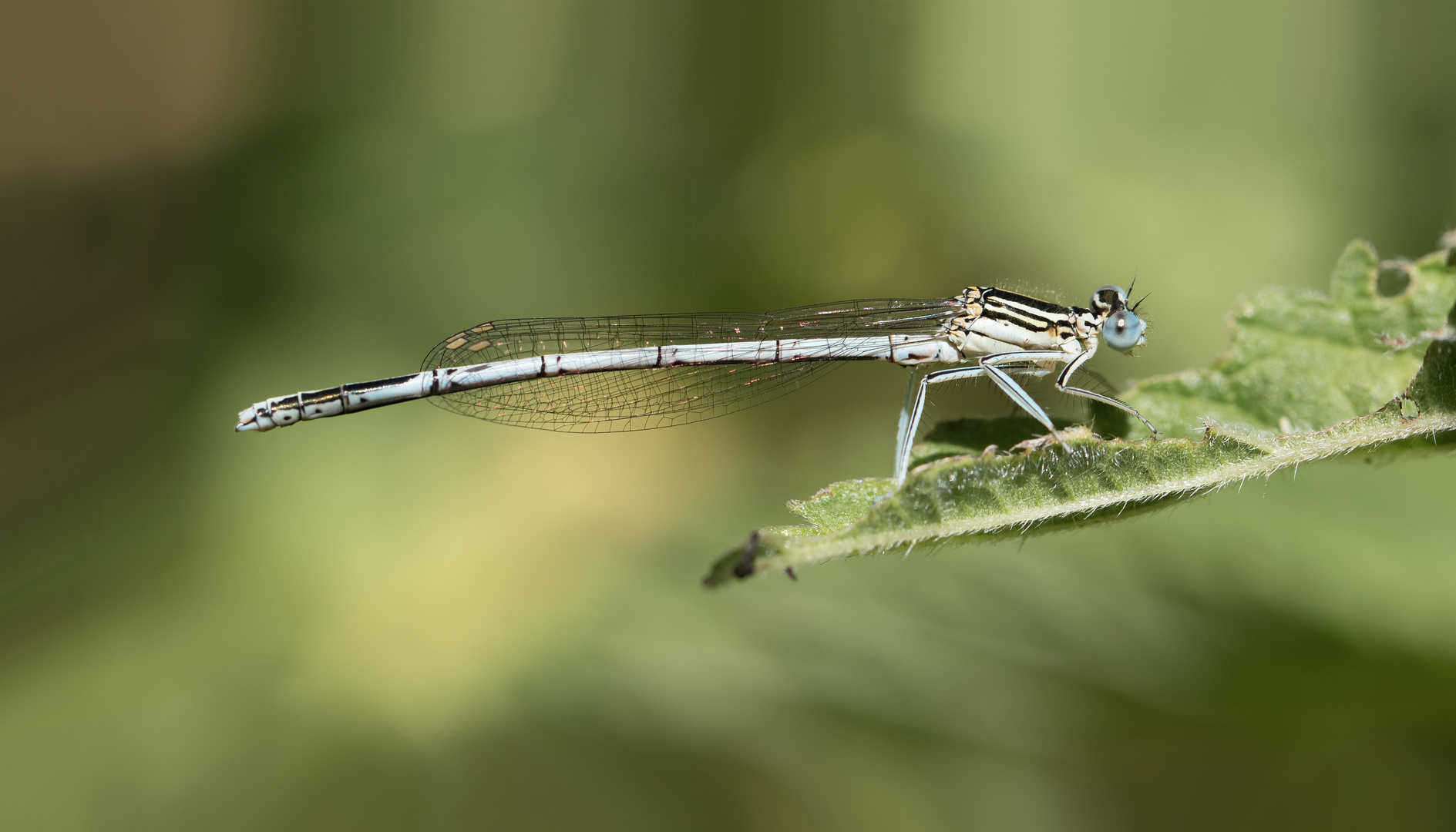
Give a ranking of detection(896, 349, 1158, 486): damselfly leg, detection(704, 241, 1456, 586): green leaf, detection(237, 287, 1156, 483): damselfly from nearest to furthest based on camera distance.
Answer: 1. detection(704, 241, 1456, 586): green leaf
2. detection(896, 349, 1158, 486): damselfly leg
3. detection(237, 287, 1156, 483): damselfly

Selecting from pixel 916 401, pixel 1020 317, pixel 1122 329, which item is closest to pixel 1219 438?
pixel 916 401

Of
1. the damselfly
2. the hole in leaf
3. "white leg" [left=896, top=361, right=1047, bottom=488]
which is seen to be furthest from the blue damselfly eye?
the hole in leaf

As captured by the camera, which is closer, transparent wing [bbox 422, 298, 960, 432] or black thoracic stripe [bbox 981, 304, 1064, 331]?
black thoracic stripe [bbox 981, 304, 1064, 331]

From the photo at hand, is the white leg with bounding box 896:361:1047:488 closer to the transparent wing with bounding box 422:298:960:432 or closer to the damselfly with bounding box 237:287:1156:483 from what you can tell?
the damselfly with bounding box 237:287:1156:483

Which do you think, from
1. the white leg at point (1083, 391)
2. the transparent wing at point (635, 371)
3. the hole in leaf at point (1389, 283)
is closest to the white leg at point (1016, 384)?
the white leg at point (1083, 391)

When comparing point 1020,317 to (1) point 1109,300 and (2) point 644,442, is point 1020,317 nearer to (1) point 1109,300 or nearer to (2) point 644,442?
(1) point 1109,300

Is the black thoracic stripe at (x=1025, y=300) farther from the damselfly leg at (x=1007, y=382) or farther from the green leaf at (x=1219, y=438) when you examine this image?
the green leaf at (x=1219, y=438)
